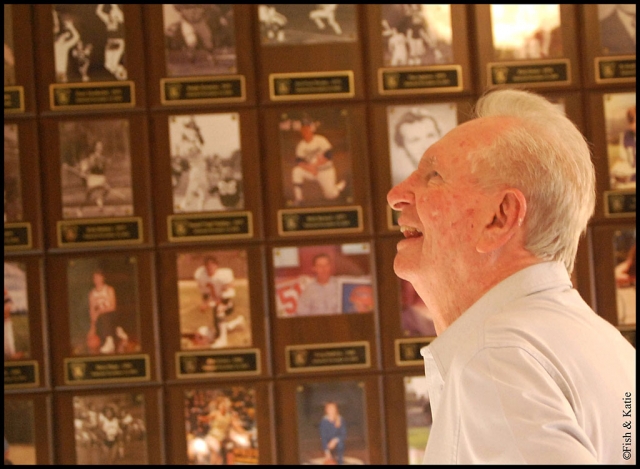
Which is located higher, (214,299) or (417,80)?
(417,80)

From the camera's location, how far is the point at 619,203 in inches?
111

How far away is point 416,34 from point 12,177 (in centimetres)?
164

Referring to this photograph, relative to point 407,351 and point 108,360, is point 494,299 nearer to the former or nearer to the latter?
point 407,351

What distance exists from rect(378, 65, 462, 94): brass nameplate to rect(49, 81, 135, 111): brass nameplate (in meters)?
0.97

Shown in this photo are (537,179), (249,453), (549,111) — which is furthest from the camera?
(249,453)

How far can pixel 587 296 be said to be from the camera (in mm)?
2797

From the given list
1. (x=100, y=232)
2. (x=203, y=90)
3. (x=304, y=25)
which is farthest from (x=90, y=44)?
(x=304, y=25)

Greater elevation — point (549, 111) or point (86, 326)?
point (549, 111)

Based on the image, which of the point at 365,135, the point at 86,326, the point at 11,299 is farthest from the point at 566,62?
the point at 11,299

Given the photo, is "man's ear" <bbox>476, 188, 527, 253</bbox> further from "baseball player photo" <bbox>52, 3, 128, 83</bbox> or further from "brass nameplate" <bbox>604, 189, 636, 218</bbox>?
"baseball player photo" <bbox>52, 3, 128, 83</bbox>

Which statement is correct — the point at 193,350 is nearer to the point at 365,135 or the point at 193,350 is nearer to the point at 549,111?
the point at 365,135

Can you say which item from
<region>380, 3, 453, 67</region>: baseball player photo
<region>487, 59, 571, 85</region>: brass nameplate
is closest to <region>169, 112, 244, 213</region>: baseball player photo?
<region>380, 3, 453, 67</region>: baseball player photo

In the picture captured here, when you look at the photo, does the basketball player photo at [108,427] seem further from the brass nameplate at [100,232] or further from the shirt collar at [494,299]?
the shirt collar at [494,299]

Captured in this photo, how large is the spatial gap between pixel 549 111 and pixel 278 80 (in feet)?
5.56
